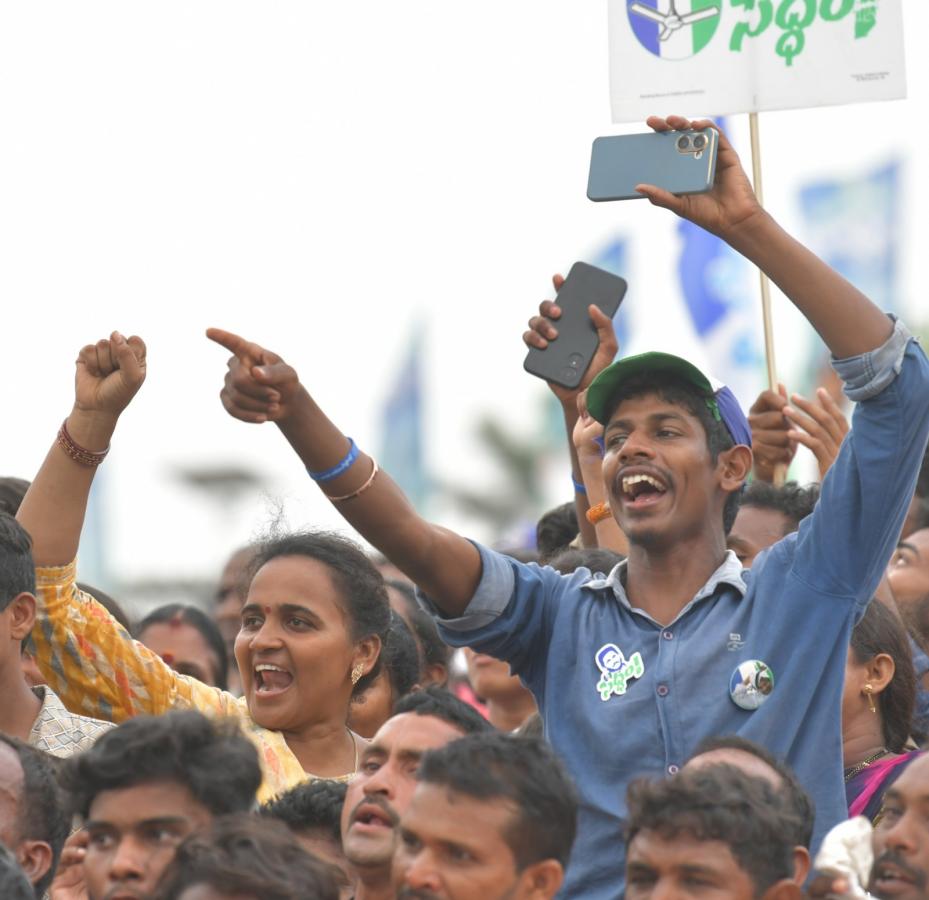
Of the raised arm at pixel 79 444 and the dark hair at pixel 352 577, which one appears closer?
the raised arm at pixel 79 444

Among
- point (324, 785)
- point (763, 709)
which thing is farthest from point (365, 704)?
point (763, 709)

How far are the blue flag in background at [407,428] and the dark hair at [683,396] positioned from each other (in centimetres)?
1606

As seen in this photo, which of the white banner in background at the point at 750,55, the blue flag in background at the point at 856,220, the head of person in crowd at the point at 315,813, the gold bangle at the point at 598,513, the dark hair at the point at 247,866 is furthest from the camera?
the blue flag in background at the point at 856,220

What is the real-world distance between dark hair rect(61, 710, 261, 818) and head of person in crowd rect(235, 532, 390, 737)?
945 millimetres

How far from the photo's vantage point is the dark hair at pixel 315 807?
479 cm

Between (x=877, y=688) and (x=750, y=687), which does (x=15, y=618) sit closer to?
(x=750, y=687)

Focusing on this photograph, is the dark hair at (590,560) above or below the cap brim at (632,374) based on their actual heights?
below

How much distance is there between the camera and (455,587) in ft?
14.4

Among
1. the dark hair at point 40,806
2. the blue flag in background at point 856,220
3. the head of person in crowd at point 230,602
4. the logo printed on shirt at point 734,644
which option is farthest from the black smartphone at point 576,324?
the blue flag in background at point 856,220

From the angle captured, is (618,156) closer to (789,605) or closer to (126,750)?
(789,605)

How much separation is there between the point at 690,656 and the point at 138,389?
1668mm

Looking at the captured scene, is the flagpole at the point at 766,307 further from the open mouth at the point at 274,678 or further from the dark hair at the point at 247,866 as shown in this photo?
the dark hair at the point at 247,866

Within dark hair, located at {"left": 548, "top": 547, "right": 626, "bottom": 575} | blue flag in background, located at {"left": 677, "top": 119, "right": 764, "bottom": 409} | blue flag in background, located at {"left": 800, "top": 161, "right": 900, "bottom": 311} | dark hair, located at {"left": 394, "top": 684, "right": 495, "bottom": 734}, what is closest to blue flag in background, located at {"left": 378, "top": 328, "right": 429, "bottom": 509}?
blue flag in background, located at {"left": 800, "top": 161, "right": 900, "bottom": 311}

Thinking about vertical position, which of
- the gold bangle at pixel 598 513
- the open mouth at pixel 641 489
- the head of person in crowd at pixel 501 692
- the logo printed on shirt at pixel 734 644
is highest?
the open mouth at pixel 641 489
